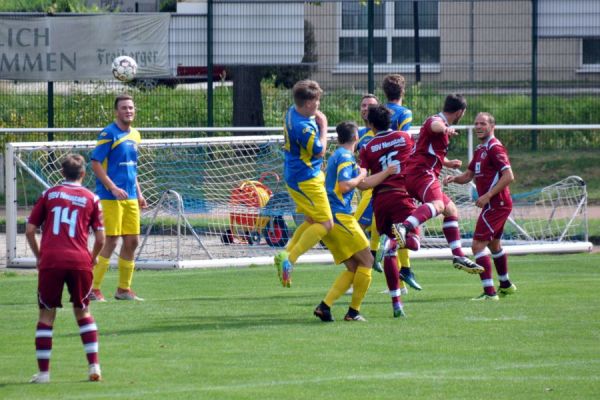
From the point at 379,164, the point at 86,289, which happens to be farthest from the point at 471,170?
the point at 86,289

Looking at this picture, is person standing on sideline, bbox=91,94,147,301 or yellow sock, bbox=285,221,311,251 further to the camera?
person standing on sideline, bbox=91,94,147,301

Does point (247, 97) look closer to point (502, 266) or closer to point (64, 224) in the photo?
point (502, 266)

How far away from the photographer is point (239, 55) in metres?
22.0

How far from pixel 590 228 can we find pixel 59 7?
16.7 metres

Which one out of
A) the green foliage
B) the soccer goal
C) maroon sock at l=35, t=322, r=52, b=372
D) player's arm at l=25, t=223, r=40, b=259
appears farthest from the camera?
the green foliage

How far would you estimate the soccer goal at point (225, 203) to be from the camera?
16.7 meters

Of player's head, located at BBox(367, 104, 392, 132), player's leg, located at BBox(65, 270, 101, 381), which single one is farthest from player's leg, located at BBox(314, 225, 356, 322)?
player's leg, located at BBox(65, 270, 101, 381)

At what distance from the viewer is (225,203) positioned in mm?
17516

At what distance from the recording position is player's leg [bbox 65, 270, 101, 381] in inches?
328

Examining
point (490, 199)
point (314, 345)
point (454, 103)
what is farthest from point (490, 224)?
point (314, 345)

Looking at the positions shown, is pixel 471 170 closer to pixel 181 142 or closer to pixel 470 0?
pixel 181 142

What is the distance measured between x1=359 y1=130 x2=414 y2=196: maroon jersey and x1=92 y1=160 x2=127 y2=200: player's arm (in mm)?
2474

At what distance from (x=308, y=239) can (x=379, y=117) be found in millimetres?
1238

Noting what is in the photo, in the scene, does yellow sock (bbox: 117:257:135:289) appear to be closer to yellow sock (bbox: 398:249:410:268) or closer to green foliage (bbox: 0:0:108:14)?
yellow sock (bbox: 398:249:410:268)
